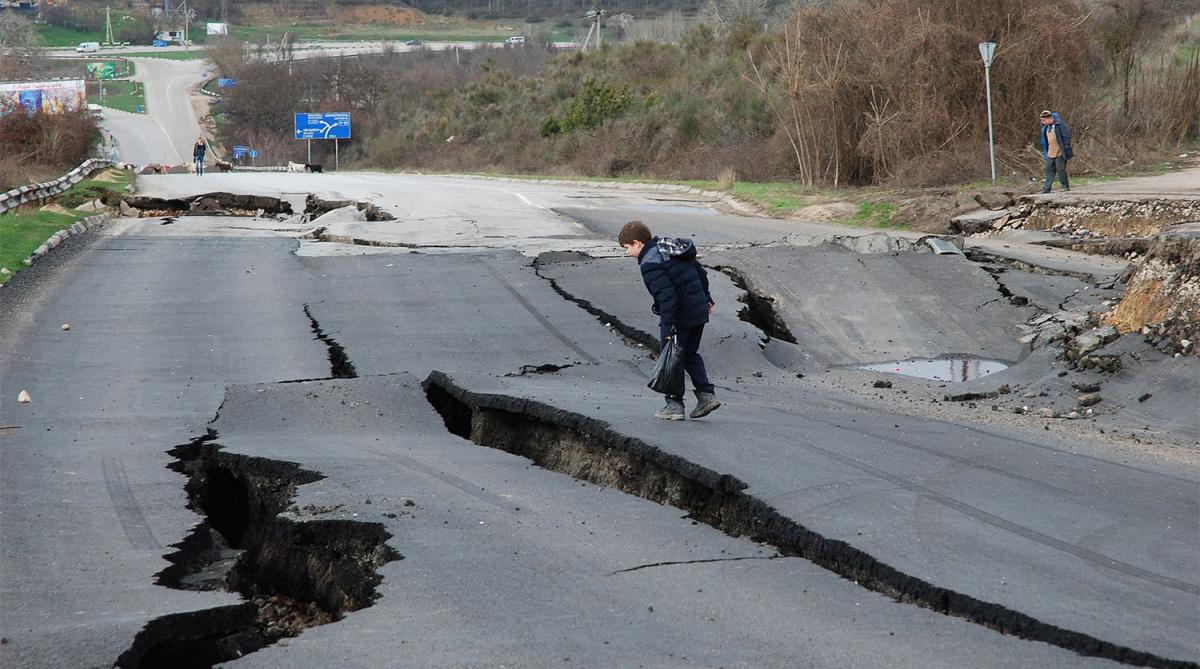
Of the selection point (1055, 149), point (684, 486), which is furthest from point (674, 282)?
point (1055, 149)

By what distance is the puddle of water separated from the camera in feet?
38.9

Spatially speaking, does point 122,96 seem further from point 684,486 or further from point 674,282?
point 684,486

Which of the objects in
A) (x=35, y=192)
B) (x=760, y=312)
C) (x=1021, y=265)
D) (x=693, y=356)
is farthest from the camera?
(x=35, y=192)

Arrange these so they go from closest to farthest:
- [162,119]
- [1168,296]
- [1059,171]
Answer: [1168,296], [1059,171], [162,119]

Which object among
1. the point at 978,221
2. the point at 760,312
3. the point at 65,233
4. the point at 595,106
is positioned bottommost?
the point at 760,312

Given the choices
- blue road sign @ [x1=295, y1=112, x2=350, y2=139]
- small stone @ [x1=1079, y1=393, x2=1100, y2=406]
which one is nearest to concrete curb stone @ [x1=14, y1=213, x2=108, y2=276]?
small stone @ [x1=1079, y1=393, x2=1100, y2=406]

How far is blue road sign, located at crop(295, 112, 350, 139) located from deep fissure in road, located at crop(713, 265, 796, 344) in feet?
206

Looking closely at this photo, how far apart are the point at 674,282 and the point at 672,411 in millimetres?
968

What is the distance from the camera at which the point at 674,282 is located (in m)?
8.45

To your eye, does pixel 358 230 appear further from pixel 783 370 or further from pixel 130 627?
pixel 130 627

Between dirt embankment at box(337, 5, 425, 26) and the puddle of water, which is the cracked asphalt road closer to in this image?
the puddle of water

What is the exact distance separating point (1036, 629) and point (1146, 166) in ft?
70.0

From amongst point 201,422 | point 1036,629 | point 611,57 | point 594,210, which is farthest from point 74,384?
point 611,57

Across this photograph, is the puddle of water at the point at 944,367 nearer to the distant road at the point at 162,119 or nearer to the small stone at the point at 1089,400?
the small stone at the point at 1089,400
